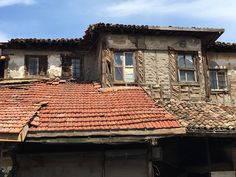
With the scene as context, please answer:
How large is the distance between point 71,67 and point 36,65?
160 centimetres

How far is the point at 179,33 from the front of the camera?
15.4 metres

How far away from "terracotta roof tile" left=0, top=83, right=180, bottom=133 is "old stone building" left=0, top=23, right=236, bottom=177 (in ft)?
0.09

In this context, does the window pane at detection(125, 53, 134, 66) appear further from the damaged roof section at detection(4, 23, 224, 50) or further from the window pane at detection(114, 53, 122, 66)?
the damaged roof section at detection(4, 23, 224, 50)

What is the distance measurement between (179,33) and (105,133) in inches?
305

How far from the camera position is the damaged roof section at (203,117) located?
33.6 ft

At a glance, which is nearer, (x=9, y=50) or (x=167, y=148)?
(x=167, y=148)

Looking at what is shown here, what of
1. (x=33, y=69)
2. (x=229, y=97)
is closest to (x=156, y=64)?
(x=229, y=97)

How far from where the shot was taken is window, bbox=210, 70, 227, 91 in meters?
16.7

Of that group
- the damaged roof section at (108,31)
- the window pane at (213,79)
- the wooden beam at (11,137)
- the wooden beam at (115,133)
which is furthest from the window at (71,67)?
the wooden beam at (11,137)

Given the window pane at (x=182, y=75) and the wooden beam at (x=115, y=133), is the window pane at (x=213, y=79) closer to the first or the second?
the window pane at (x=182, y=75)

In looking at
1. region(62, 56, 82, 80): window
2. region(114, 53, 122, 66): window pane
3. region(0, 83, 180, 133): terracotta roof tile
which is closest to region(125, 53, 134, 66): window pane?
region(114, 53, 122, 66): window pane

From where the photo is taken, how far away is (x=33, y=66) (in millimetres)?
16250

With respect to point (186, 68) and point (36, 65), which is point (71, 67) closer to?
point (36, 65)

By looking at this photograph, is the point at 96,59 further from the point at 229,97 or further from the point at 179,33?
the point at 229,97
